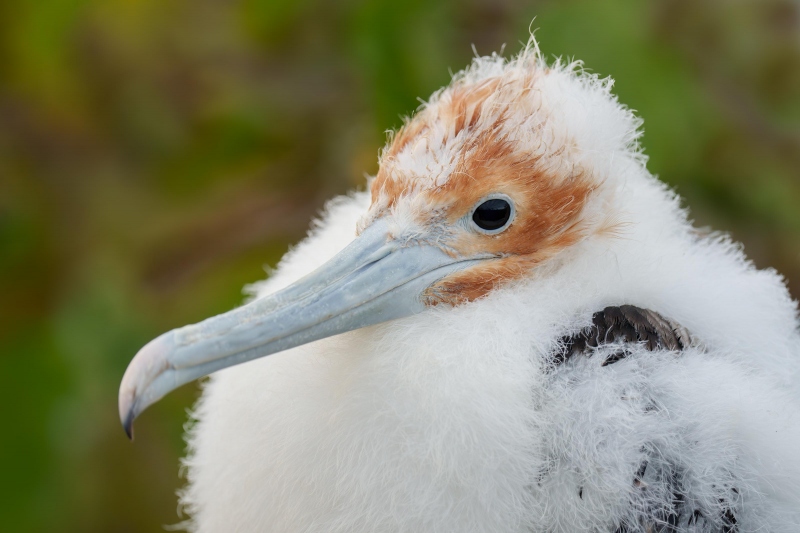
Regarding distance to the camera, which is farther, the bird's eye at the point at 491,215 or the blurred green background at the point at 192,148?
the blurred green background at the point at 192,148

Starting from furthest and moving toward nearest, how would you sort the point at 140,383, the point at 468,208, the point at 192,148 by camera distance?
the point at 192,148
the point at 468,208
the point at 140,383

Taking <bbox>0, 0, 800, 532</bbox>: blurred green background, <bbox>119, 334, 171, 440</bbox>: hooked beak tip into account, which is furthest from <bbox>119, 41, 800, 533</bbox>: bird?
<bbox>0, 0, 800, 532</bbox>: blurred green background

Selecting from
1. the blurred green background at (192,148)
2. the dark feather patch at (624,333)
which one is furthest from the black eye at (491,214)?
the blurred green background at (192,148)

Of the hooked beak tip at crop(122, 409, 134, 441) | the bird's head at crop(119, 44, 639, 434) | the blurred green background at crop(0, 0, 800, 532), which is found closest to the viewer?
the hooked beak tip at crop(122, 409, 134, 441)

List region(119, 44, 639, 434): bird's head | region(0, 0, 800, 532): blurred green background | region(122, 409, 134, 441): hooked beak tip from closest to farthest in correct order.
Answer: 1. region(122, 409, 134, 441): hooked beak tip
2. region(119, 44, 639, 434): bird's head
3. region(0, 0, 800, 532): blurred green background

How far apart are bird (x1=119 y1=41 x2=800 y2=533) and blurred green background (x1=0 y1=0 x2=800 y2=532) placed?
56 cm

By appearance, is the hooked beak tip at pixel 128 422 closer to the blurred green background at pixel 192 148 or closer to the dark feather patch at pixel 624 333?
the dark feather patch at pixel 624 333

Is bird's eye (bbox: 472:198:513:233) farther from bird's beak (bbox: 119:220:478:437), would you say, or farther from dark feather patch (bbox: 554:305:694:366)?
dark feather patch (bbox: 554:305:694:366)

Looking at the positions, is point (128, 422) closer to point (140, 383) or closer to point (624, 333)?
point (140, 383)

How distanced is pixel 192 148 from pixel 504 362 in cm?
112

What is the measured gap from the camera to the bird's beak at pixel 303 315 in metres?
0.97

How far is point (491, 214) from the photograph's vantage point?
113cm

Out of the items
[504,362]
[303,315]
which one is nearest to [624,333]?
[504,362]

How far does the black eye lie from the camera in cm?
113
